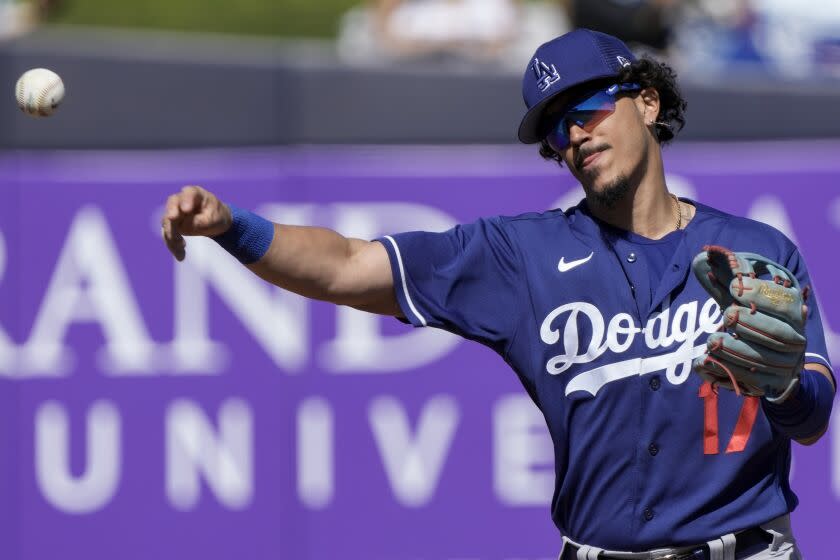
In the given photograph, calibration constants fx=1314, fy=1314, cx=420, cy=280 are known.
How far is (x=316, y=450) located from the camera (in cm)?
539

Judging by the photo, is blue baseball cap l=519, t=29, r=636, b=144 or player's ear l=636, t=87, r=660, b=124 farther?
player's ear l=636, t=87, r=660, b=124

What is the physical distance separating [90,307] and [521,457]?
6.15 ft

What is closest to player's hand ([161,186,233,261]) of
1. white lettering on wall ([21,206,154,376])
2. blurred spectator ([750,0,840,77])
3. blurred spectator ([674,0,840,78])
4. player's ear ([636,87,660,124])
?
player's ear ([636,87,660,124])

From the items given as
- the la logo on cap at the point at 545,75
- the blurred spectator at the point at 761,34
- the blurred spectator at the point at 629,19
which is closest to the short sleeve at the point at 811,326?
the la logo on cap at the point at 545,75

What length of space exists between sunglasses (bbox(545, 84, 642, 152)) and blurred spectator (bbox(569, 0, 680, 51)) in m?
2.97

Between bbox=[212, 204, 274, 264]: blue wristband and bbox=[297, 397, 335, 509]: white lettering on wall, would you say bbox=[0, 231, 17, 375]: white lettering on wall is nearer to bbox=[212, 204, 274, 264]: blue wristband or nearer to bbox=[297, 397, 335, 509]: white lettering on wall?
bbox=[297, 397, 335, 509]: white lettering on wall

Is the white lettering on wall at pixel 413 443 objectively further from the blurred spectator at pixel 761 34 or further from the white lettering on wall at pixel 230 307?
the blurred spectator at pixel 761 34

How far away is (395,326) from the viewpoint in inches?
214

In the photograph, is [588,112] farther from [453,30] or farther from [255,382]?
[453,30]

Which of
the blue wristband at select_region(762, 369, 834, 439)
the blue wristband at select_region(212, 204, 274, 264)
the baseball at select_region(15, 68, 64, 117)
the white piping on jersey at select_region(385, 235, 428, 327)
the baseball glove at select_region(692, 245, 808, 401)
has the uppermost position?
the baseball at select_region(15, 68, 64, 117)

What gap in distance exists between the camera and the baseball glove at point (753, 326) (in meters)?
2.50

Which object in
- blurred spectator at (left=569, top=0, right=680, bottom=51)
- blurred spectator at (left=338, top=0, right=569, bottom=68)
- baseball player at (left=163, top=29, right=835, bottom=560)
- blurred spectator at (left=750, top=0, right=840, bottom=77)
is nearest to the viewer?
baseball player at (left=163, top=29, right=835, bottom=560)

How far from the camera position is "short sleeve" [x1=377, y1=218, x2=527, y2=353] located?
2.88 metres

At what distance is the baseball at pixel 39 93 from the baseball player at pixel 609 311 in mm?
854
